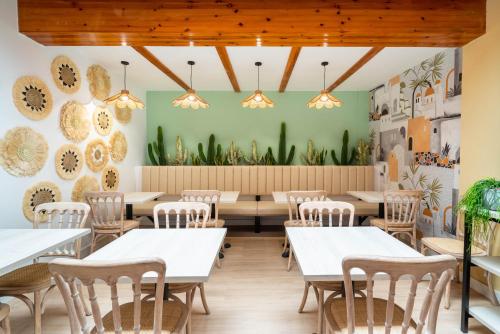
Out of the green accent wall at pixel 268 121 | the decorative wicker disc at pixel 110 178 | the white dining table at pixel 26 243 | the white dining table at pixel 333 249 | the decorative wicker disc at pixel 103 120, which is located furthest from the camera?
the green accent wall at pixel 268 121

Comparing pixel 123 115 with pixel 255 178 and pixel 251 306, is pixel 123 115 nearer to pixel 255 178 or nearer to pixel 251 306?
pixel 255 178

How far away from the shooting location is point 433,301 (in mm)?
1217

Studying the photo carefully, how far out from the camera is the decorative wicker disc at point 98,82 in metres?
3.89

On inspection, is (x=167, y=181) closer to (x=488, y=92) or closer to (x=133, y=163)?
(x=133, y=163)

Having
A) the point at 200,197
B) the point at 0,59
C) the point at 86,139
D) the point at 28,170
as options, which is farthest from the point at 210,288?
the point at 0,59

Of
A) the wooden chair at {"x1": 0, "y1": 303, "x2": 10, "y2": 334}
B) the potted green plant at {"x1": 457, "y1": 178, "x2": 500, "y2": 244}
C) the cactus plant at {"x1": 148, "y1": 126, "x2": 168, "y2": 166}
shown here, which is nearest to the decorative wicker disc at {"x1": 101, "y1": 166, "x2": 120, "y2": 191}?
the cactus plant at {"x1": 148, "y1": 126, "x2": 168, "y2": 166}

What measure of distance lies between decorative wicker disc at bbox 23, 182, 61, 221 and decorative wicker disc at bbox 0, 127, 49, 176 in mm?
166

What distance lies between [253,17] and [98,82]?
8.14 ft

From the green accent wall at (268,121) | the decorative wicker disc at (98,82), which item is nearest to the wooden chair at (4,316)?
the decorative wicker disc at (98,82)

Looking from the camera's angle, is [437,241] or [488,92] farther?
[437,241]

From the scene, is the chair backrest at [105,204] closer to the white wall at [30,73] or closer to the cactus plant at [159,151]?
the white wall at [30,73]

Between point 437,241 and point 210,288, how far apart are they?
2150mm

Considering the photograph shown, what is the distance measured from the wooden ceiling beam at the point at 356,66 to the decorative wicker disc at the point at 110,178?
11.8ft

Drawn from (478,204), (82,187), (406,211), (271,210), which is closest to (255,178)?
(271,210)
